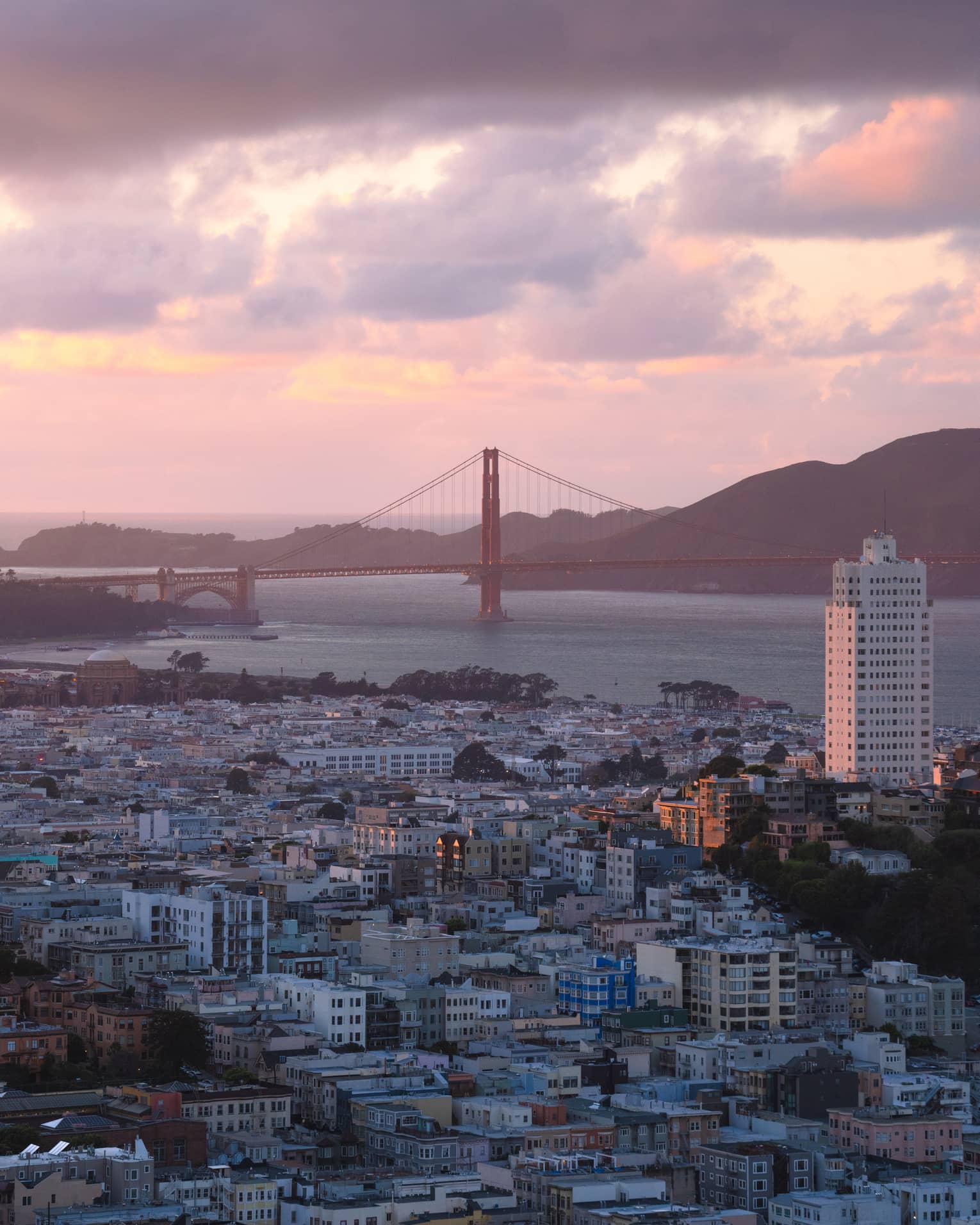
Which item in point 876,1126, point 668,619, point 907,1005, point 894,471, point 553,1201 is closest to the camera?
point 553,1201

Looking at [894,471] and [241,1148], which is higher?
[894,471]

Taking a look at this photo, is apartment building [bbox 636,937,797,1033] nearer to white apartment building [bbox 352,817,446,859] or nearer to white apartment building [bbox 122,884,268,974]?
white apartment building [bbox 122,884,268,974]

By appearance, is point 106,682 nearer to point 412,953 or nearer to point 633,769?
point 633,769

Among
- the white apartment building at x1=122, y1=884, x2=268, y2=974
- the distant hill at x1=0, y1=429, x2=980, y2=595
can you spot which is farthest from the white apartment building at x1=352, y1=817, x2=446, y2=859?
the distant hill at x1=0, y1=429, x2=980, y2=595

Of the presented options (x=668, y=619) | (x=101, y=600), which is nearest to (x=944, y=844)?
(x=101, y=600)

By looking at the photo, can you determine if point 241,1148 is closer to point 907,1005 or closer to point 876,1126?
point 876,1126

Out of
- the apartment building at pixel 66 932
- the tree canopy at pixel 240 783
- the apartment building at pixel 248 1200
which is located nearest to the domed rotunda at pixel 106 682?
the tree canopy at pixel 240 783
